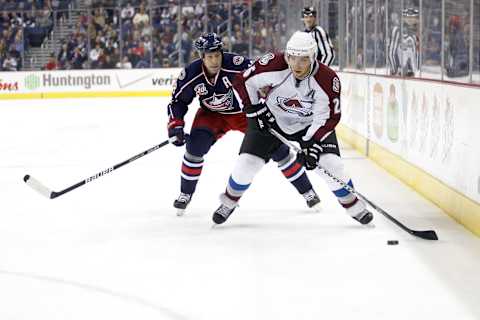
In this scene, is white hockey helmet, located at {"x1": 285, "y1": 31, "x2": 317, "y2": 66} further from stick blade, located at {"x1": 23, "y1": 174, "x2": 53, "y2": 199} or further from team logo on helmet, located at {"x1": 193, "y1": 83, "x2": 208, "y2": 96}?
stick blade, located at {"x1": 23, "y1": 174, "x2": 53, "y2": 199}

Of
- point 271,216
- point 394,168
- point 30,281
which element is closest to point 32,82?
point 394,168

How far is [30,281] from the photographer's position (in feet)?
10.9

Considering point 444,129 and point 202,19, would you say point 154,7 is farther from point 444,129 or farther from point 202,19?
point 444,129

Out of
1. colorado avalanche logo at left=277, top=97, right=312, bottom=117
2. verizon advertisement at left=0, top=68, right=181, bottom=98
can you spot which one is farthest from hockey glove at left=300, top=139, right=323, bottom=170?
verizon advertisement at left=0, top=68, right=181, bottom=98

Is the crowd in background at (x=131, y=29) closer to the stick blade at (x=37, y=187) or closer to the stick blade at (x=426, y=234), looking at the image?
the stick blade at (x=37, y=187)

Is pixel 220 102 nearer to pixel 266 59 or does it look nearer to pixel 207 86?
pixel 207 86

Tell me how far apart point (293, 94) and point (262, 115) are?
19 centimetres

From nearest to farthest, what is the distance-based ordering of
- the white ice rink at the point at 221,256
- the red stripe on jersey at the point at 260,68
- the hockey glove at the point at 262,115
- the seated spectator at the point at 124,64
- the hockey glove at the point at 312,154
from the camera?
the white ice rink at the point at 221,256 < the hockey glove at the point at 312,154 < the red stripe on jersey at the point at 260,68 < the hockey glove at the point at 262,115 < the seated spectator at the point at 124,64

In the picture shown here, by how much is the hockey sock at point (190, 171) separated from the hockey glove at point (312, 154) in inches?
35.9

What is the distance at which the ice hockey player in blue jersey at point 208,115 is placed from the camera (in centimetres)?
473

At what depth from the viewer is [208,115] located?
494 centimetres

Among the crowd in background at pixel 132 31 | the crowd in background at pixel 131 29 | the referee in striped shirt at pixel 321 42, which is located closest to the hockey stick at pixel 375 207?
the referee in striped shirt at pixel 321 42

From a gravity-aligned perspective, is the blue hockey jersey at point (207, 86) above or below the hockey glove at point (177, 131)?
above

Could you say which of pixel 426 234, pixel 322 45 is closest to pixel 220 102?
pixel 426 234
